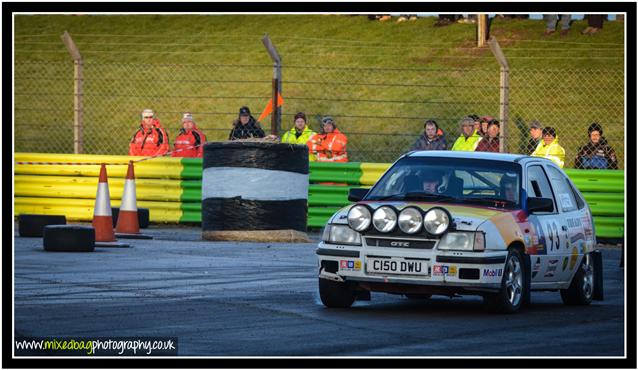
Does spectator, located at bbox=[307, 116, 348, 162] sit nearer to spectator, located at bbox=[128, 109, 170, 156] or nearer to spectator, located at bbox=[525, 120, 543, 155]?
spectator, located at bbox=[128, 109, 170, 156]

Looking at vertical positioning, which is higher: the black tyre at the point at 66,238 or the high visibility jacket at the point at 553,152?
the high visibility jacket at the point at 553,152

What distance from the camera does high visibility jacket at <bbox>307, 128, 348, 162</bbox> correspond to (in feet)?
66.4

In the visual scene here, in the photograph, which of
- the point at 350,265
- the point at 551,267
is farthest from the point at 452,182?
the point at 350,265

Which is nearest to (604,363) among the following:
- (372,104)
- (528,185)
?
(528,185)

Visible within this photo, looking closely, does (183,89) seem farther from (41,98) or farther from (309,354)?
(309,354)

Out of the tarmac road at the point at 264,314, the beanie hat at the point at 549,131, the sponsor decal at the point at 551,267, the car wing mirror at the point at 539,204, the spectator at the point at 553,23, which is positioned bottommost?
the tarmac road at the point at 264,314

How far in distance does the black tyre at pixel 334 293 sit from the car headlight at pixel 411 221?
75 cm

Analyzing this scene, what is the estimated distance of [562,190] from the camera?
11.7 meters

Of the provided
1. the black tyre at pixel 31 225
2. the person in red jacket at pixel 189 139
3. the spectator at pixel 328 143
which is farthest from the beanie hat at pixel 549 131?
the black tyre at pixel 31 225

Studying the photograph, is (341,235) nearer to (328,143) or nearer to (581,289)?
(581,289)

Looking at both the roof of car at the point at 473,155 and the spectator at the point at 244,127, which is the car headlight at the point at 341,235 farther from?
the spectator at the point at 244,127

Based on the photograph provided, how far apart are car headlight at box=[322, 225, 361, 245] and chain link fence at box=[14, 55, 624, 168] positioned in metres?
19.2

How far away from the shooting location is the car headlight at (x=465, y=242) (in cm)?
996

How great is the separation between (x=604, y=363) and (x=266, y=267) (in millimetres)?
6486
